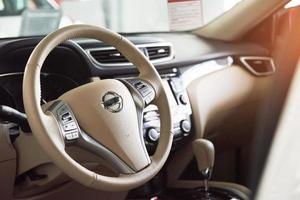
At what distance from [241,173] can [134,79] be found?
105 cm

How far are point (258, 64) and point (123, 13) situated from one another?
0.63 m

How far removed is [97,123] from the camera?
1378 mm

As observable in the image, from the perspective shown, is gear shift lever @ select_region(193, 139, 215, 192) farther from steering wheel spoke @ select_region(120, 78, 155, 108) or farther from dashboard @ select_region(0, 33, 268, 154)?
steering wheel spoke @ select_region(120, 78, 155, 108)

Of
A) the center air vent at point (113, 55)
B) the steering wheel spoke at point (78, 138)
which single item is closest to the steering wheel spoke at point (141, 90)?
the steering wheel spoke at point (78, 138)

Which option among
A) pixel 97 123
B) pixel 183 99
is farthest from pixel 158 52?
pixel 97 123

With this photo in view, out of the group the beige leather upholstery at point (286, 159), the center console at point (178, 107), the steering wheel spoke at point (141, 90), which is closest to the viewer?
the beige leather upholstery at point (286, 159)

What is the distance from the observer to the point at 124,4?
2.66 meters

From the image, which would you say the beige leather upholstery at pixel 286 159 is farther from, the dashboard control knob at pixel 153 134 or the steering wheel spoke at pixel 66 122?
the dashboard control knob at pixel 153 134

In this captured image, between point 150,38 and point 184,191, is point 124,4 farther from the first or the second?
point 184,191

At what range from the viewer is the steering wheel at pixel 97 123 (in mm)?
1282

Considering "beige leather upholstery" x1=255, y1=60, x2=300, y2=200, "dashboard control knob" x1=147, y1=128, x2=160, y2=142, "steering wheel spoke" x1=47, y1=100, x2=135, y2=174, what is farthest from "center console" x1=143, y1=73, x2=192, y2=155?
"beige leather upholstery" x1=255, y1=60, x2=300, y2=200

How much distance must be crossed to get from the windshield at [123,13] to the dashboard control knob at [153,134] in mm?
647

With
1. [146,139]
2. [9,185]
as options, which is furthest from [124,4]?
[9,185]

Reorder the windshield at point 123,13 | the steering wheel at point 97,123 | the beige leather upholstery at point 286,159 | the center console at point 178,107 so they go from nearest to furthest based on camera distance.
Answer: the beige leather upholstery at point 286,159 → the steering wheel at point 97,123 → the center console at point 178,107 → the windshield at point 123,13
